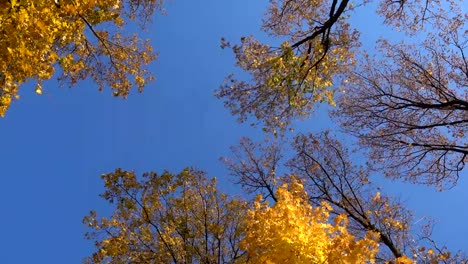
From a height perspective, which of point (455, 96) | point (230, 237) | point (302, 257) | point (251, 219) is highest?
point (455, 96)

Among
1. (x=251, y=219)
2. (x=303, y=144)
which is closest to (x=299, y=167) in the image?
(x=303, y=144)

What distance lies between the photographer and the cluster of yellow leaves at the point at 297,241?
7.16m

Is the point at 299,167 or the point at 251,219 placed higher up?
the point at 299,167

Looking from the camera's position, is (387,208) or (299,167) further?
(299,167)

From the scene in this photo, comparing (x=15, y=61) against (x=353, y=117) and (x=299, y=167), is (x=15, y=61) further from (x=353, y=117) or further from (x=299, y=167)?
(x=299, y=167)

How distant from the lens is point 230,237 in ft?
34.8

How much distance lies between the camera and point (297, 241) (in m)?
7.32

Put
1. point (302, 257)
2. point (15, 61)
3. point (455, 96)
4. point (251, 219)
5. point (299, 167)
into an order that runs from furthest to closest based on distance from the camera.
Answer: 1. point (299, 167)
2. point (455, 96)
3. point (251, 219)
4. point (302, 257)
5. point (15, 61)

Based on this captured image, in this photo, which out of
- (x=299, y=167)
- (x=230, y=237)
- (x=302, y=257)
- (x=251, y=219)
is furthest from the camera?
(x=299, y=167)

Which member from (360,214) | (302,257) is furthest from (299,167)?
(302,257)

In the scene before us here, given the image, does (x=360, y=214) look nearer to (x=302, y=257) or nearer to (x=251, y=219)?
(x=251, y=219)

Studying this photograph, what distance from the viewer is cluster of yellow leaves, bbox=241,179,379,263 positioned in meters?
7.16

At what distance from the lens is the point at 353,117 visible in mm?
12805

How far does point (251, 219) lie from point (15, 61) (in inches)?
196
